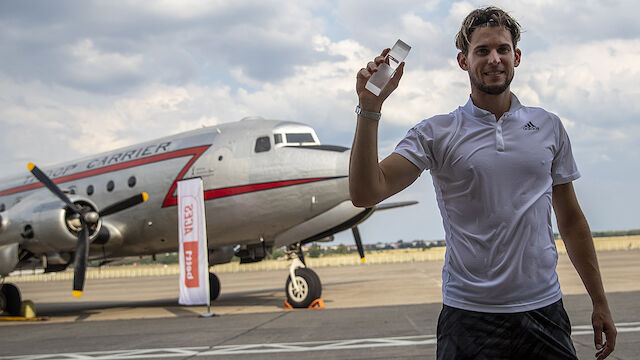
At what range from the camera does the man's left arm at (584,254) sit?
2.52m

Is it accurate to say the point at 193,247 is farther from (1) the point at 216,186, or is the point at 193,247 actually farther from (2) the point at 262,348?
(2) the point at 262,348

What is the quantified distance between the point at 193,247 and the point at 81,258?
2.94m

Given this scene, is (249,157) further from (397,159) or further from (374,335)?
(397,159)

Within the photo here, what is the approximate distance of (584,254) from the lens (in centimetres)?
256

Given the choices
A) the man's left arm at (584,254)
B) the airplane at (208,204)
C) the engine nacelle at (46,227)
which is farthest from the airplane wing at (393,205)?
the man's left arm at (584,254)

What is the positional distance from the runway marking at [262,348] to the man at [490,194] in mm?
5563

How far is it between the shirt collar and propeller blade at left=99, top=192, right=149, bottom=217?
13325 millimetres

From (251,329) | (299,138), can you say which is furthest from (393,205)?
(251,329)

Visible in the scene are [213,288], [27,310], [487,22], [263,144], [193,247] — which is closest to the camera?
[487,22]

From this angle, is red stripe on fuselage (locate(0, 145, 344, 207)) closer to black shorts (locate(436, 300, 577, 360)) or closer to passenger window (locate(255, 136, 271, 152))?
passenger window (locate(255, 136, 271, 152))

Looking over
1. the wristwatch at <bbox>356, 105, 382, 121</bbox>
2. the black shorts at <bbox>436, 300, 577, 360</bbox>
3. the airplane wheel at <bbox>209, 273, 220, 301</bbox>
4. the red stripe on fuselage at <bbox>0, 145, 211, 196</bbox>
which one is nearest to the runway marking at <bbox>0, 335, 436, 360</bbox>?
the black shorts at <bbox>436, 300, 577, 360</bbox>

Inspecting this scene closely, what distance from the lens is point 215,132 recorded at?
15.5 metres

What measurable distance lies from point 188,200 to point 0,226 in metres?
5.40

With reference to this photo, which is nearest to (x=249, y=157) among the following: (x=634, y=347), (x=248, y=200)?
(x=248, y=200)
